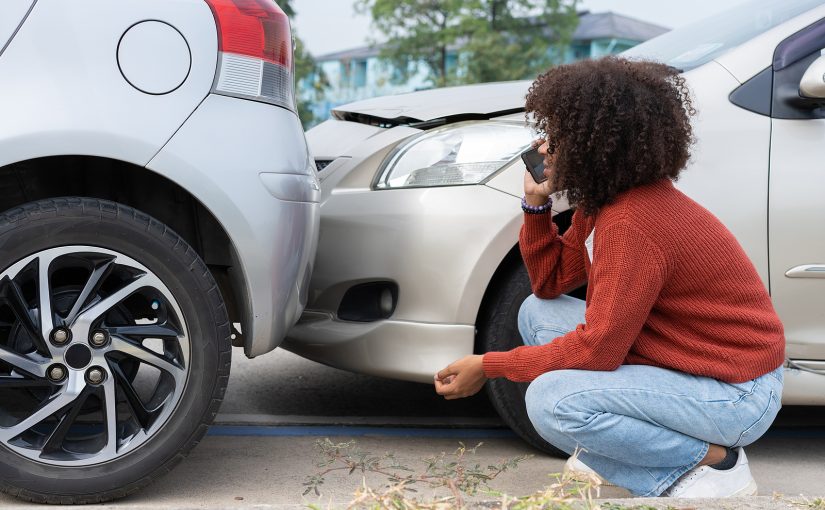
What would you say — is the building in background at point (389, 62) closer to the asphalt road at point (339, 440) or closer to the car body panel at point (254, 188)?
the asphalt road at point (339, 440)

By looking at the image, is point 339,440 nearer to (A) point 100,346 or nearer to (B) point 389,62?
(A) point 100,346

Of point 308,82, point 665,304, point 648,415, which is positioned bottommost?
point 308,82

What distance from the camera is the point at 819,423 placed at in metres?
3.60

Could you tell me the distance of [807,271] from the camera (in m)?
2.80

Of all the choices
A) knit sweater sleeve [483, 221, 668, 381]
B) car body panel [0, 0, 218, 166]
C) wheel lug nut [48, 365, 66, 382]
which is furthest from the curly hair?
wheel lug nut [48, 365, 66, 382]

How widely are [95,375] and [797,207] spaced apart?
6.27 feet

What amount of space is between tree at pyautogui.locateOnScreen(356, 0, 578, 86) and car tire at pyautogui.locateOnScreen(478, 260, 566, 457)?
109 feet

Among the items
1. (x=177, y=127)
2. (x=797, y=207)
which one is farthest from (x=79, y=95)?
(x=797, y=207)

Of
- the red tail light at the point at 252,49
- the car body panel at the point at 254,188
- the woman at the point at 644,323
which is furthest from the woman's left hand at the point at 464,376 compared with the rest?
the red tail light at the point at 252,49

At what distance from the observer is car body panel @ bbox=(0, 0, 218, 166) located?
219 centimetres

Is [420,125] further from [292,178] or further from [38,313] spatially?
[38,313]

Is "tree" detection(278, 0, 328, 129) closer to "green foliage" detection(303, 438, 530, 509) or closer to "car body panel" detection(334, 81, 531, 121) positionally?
"car body panel" detection(334, 81, 531, 121)

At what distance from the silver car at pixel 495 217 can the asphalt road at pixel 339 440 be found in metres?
0.26

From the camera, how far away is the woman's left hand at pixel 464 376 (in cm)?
238
